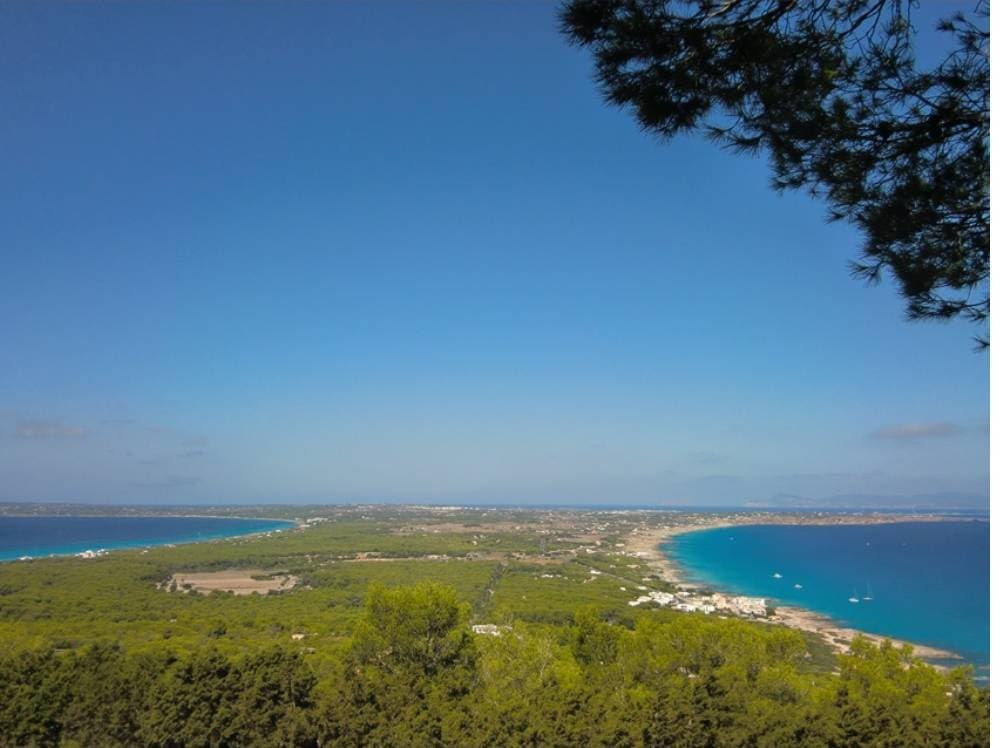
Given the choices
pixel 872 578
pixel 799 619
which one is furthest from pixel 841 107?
pixel 872 578

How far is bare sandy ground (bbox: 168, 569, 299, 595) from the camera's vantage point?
2205 cm

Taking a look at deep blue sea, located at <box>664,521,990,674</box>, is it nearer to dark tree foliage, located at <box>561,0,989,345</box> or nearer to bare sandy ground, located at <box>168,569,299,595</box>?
dark tree foliage, located at <box>561,0,989,345</box>

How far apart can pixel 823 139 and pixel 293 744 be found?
585 centimetres

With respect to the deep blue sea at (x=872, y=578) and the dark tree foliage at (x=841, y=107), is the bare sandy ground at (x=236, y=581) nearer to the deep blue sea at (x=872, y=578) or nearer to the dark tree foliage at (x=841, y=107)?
the deep blue sea at (x=872, y=578)

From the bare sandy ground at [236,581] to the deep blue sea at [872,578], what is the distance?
67.1 feet

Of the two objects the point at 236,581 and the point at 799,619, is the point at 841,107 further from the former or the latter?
the point at 236,581

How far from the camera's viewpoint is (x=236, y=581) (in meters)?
24.7

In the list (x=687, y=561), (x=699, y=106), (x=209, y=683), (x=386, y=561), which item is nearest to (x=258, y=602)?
(x=386, y=561)

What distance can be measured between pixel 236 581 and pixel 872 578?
1489 inches

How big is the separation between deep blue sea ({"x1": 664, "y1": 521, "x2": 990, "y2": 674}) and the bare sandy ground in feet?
67.1

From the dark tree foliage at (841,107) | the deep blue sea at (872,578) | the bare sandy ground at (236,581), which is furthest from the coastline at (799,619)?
the bare sandy ground at (236,581)

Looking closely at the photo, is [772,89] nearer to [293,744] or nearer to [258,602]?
[293,744]

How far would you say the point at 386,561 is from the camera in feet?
91.1

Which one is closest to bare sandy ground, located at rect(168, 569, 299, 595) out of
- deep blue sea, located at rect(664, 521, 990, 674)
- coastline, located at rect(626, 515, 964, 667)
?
coastline, located at rect(626, 515, 964, 667)
